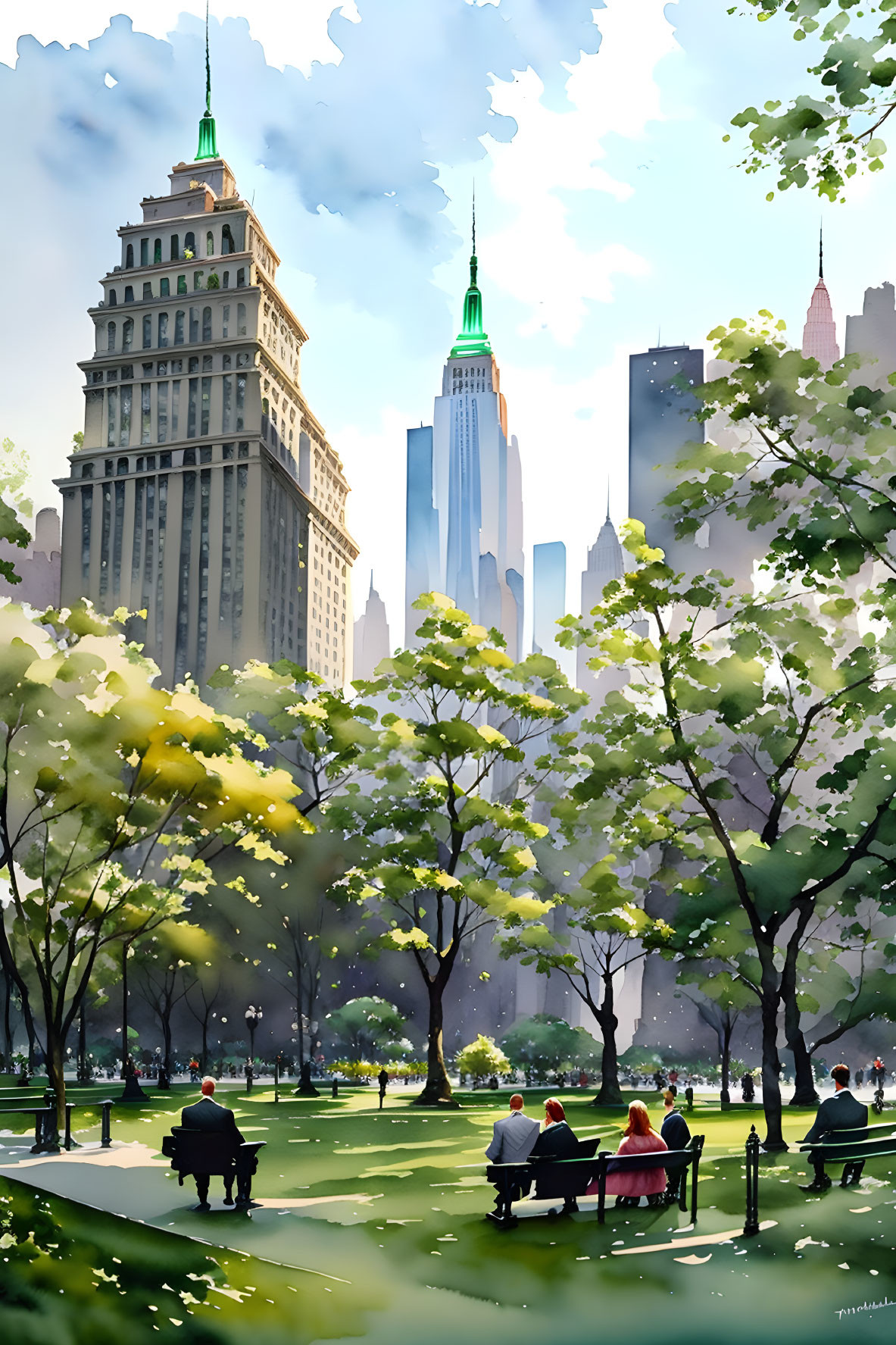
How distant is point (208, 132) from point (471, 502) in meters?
86.1

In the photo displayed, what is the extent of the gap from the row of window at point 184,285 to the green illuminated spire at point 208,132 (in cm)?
841

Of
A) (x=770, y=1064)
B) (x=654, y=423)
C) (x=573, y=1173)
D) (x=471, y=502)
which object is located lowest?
(x=573, y=1173)

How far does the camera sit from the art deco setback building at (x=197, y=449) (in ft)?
146

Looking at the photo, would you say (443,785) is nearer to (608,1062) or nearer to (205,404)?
(608,1062)

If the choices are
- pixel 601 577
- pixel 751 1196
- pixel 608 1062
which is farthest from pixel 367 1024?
pixel 751 1196

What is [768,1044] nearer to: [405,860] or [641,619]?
[641,619]

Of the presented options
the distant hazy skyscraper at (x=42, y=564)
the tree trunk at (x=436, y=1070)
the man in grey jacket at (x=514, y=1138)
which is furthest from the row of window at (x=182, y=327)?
the man in grey jacket at (x=514, y=1138)

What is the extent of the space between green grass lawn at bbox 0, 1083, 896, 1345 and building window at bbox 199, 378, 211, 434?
33853 millimetres

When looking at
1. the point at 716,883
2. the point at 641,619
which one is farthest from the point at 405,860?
the point at 641,619

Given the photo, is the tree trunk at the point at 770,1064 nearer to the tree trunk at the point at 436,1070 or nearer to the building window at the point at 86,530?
the tree trunk at the point at 436,1070

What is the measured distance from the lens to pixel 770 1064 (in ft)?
67.5

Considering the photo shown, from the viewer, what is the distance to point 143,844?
58688mm

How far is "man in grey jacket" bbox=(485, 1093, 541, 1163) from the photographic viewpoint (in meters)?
13.6

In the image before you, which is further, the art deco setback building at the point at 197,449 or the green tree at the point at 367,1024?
the green tree at the point at 367,1024
